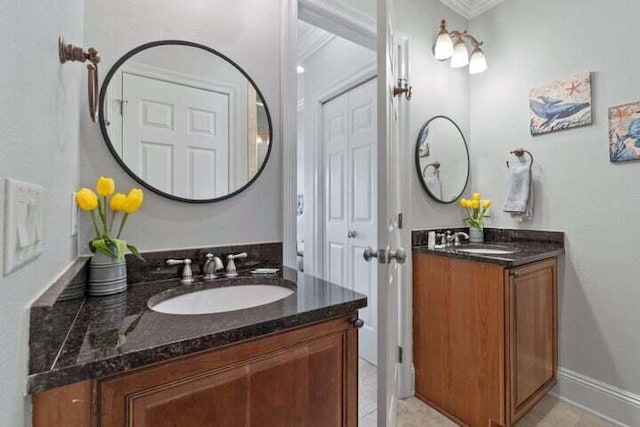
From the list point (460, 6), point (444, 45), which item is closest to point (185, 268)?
point (444, 45)

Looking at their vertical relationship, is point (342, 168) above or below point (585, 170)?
above

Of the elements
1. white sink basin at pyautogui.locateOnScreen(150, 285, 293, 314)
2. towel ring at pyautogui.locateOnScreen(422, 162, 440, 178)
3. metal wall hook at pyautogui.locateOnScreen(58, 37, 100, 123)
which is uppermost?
metal wall hook at pyautogui.locateOnScreen(58, 37, 100, 123)

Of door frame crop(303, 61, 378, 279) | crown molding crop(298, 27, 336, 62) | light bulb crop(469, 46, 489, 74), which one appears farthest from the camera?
door frame crop(303, 61, 378, 279)

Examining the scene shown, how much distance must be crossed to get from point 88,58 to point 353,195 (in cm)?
190

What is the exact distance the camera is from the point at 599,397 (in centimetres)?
172

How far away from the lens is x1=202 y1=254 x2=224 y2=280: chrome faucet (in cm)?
118

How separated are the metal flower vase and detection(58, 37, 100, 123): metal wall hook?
0.47 m

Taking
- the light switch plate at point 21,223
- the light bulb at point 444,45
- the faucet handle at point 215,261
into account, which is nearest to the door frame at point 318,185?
the light bulb at point 444,45

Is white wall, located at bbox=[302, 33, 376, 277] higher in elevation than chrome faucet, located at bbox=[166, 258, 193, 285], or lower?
higher

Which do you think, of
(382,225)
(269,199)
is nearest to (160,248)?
(269,199)

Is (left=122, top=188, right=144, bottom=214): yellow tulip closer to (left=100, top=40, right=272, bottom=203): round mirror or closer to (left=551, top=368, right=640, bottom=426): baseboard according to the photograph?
(left=100, top=40, right=272, bottom=203): round mirror

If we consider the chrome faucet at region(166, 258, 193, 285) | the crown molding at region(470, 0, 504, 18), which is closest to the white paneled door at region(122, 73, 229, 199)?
the chrome faucet at region(166, 258, 193, 285)

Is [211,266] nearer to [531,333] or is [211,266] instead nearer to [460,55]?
[531,333]

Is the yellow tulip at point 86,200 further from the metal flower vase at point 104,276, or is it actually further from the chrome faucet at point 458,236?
the chrome faucet at point 458,236
